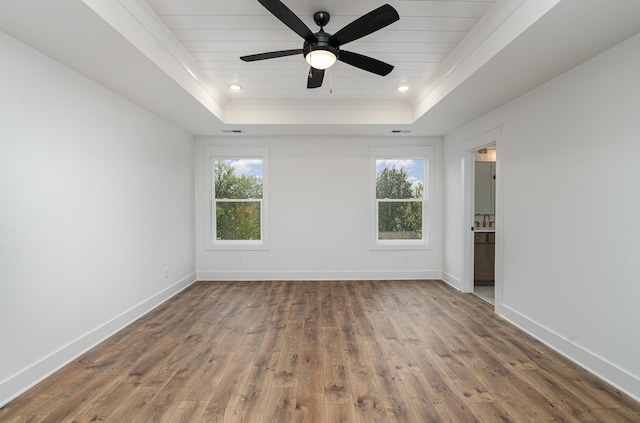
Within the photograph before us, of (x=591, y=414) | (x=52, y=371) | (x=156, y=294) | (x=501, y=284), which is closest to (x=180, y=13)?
(x=52, y=371)

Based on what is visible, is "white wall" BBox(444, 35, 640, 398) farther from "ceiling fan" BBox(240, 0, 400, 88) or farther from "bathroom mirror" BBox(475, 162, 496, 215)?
"ceiling fan" BBox(240, 0, 400, 88)

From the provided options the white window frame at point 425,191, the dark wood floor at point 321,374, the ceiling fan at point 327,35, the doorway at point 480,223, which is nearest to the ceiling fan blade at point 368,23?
the ceiling fan at point 327,35

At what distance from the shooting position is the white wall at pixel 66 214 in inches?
80.4

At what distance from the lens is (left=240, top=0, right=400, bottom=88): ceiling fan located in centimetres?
173

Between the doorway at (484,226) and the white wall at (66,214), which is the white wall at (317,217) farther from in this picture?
the white wall at (66,214)

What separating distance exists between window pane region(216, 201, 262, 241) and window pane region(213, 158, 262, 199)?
0.18m

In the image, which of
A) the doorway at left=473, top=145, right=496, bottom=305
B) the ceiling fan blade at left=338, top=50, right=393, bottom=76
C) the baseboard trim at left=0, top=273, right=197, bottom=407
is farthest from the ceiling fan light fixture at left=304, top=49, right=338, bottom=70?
the doorway at left=473, top=145, right=496, bottom=305

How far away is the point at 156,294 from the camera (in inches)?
149

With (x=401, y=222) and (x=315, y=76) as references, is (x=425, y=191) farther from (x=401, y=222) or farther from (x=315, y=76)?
(x=315, y=76)


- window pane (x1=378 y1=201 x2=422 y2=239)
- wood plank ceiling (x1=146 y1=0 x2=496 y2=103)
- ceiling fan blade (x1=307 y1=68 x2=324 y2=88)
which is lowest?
window pane (x1=378 y1=201 x2=422 y2=239)

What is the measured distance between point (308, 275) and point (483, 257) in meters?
2.84

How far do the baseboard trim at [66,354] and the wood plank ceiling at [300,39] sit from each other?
280 centimetres

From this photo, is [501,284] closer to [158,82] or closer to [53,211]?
[158,82]

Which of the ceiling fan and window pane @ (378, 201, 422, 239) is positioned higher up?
the ceiling fan
